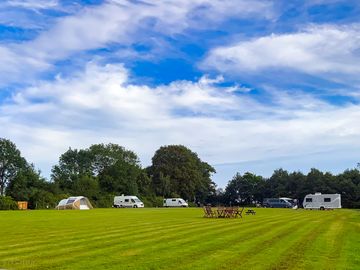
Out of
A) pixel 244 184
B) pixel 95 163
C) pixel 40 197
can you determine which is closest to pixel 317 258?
pixel 40 197

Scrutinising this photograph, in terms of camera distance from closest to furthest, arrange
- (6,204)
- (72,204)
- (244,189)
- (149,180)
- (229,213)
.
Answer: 1. (229,213)
2. (6,204)
3. (72,204)
4. (149,180)
5. (244,189)

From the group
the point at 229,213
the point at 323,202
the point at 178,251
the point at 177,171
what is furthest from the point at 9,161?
the point at 178,251

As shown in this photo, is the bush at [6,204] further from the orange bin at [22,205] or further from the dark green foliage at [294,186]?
the dark green foliage at [294,186]

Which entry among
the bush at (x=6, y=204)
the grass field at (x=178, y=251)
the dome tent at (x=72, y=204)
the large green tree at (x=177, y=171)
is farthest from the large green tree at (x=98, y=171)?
the grass field at (x=178, y=251)

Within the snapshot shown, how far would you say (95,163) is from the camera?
114438mm

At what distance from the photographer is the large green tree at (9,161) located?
9294cm

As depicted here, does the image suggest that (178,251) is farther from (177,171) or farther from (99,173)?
(99,173)

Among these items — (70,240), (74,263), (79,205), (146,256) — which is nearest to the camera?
(74,263)

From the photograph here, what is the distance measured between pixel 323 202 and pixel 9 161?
58568 mm

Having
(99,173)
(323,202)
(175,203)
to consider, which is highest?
(99,173)

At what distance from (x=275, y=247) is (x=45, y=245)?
7.01 metres

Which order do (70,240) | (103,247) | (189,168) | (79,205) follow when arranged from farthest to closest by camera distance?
(189,168), (79,205), (70,240), (103,247)

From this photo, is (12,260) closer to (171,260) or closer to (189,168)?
(171,260)

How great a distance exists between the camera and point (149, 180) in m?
105
